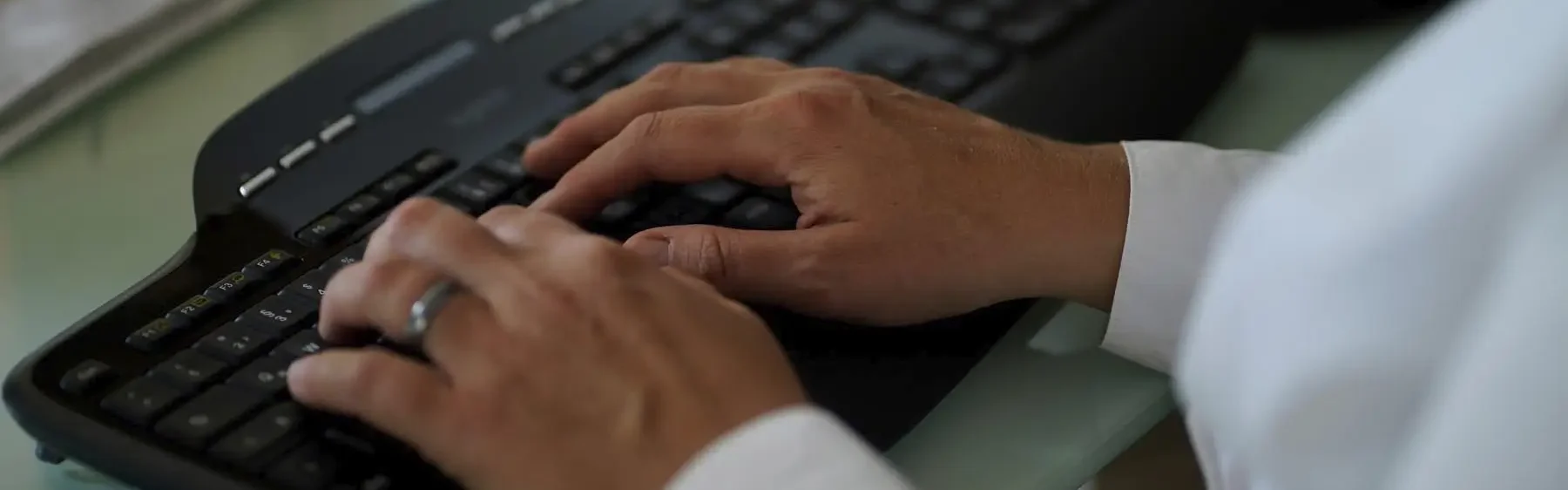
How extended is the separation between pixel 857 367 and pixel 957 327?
45mm

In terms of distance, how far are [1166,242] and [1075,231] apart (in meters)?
0.03

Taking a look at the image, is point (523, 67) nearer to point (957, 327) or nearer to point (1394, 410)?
point (957, 327)

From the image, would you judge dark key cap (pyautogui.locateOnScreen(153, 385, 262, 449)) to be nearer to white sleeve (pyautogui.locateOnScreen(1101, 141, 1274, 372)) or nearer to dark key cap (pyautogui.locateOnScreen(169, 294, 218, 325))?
dark key cap (pyautogui.locateOnScreen(169, 294, 218, 325))

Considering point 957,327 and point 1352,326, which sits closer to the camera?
point 1352,326

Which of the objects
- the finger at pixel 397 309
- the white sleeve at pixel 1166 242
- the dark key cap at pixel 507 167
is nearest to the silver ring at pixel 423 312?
the finger at pixel 397 309

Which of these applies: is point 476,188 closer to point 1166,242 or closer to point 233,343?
point 233,343

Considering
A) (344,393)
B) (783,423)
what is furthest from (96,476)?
(783,423)

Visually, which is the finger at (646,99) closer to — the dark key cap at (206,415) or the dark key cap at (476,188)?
the dark key cap at (476,188)

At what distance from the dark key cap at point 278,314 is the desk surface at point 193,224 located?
0.07m

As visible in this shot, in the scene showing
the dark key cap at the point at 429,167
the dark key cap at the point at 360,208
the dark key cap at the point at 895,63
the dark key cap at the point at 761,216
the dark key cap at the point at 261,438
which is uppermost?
the dark key cap at the point at 895,63

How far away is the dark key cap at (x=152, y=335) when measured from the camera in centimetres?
43

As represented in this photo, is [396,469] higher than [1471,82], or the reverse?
[1471,82]

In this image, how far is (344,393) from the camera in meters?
0.40

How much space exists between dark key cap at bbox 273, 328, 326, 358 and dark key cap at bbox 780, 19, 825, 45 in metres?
0.24
